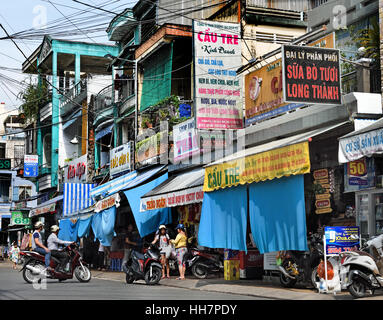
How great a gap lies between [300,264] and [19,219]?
39.7 m

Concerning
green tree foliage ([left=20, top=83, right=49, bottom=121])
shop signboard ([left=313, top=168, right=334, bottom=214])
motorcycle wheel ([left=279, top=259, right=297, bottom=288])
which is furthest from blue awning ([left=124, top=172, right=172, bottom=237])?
green tree foliage ([left=20, top=83, right=49, bottom=121])

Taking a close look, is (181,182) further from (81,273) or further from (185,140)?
(81,273)

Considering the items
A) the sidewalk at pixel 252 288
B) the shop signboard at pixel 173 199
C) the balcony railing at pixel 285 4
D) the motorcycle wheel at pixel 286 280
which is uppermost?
the balcony railing at pixel 285 4

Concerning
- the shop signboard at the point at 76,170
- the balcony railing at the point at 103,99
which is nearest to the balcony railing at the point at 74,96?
the balcony railing at the point at 103,99

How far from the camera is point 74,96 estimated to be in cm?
4078

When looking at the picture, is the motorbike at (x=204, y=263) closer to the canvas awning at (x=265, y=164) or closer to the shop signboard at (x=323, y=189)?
the canvas awning at (x=265, y=164)

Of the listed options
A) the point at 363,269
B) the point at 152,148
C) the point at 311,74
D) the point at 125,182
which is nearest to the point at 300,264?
the point at 363,269

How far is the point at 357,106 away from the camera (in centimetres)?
1445

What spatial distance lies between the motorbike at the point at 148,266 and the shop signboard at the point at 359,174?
19.9ft

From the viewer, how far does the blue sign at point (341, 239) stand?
13.5m

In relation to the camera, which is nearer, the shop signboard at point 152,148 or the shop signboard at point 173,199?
the shop signboard at point 173,199

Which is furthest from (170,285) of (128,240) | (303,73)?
(303,73)

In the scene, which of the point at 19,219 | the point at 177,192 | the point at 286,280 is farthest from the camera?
the point at 19,219
